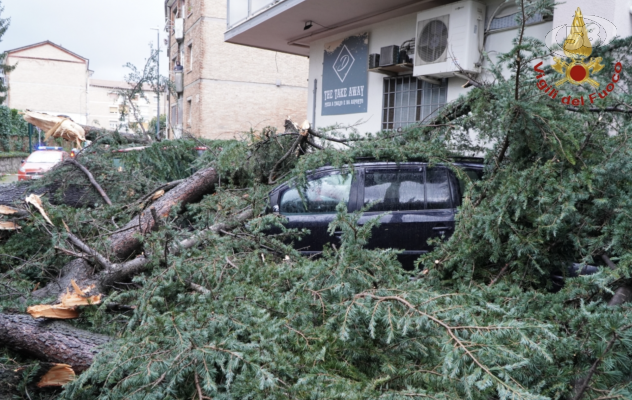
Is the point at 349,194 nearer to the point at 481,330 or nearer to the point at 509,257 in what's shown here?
the point at 509,257

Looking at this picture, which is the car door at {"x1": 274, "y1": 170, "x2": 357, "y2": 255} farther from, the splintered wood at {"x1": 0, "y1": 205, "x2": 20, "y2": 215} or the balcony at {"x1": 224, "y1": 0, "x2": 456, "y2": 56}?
the balcony at {"x1": 224, "y1": 0, "x2": 456, "y2": 56}

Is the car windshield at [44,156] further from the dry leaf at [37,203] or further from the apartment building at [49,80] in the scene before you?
the apartment building at [49,80]

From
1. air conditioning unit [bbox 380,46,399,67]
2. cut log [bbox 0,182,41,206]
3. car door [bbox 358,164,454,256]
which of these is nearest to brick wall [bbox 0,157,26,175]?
cut log [bbox 0,182,41,206]

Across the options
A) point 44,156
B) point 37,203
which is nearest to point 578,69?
point 37,203

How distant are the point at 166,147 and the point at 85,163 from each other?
3.55 feet

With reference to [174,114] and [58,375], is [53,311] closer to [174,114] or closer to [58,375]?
[58,375]

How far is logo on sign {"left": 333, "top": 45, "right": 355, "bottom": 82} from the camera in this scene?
34.1 feet

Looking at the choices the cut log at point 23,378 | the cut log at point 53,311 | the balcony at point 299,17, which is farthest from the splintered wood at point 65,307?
the balcony at point 299,17

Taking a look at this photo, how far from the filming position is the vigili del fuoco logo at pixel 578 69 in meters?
3.57

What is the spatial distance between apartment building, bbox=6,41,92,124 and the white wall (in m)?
46.8

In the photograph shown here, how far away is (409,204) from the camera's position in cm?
472

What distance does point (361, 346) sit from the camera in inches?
90.4

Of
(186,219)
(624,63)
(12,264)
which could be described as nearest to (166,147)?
(186,219)

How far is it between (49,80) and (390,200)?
57334 millimetres
